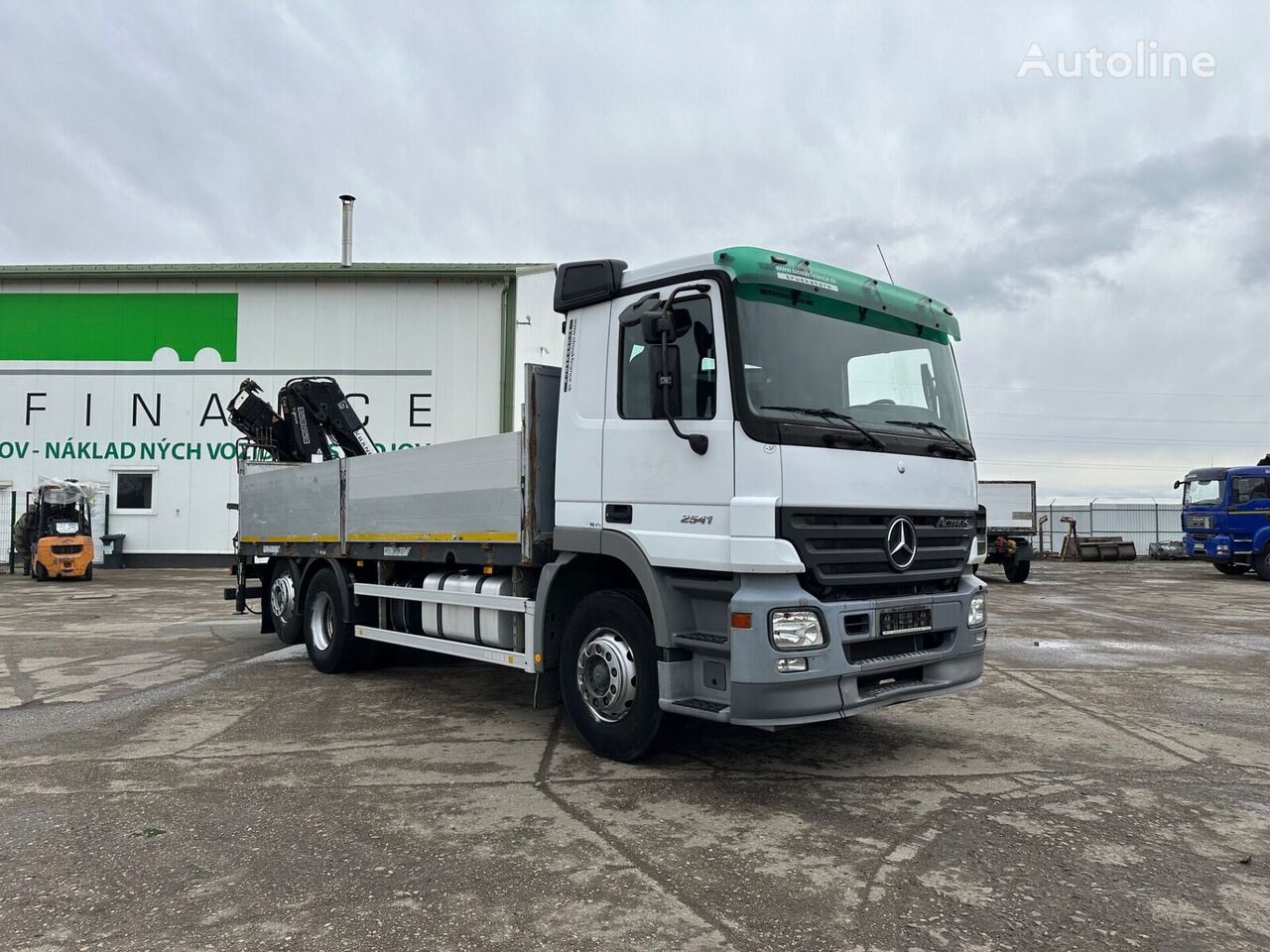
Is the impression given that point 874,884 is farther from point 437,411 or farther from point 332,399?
point 437,411

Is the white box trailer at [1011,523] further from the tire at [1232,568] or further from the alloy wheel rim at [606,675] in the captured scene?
the alloy wheel rim at [606,675]

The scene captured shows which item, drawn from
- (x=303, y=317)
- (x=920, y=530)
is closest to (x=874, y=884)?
(x=920, y=530)

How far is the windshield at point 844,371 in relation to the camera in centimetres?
481

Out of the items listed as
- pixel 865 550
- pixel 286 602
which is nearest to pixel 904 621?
pixel 865 550

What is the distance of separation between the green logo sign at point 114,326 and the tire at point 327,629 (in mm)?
17902

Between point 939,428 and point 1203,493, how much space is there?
22726 millimetres

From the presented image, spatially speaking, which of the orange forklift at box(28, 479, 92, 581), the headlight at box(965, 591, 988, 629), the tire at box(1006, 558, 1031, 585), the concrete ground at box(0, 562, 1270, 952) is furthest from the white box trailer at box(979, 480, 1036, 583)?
the orange forklift at box(28, 479, 92, 581)

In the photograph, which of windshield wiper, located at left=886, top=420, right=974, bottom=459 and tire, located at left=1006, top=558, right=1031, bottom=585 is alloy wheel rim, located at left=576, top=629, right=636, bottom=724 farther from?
tire, located at left=1006, top=558, right=1031, bottom=585

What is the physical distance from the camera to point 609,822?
4.38 m

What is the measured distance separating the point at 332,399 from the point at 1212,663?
10282mm

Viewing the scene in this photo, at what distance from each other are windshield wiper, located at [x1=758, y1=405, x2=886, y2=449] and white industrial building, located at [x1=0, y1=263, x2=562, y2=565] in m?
19.4

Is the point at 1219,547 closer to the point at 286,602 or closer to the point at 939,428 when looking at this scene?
the point at 939,428

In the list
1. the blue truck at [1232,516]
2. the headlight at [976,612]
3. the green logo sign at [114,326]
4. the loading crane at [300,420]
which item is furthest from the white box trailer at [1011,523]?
the green logo sign at [114,326]

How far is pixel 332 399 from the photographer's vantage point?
1104 centimetres
